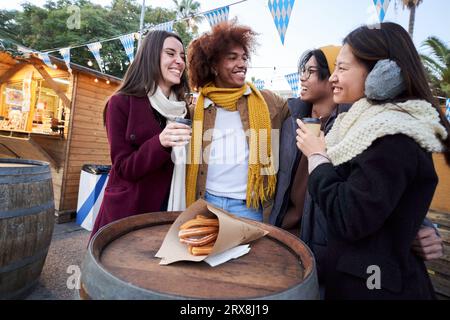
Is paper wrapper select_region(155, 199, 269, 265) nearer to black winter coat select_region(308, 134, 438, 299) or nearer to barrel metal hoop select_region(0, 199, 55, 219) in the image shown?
black winter coat select_region(308, 134, 438, 299)

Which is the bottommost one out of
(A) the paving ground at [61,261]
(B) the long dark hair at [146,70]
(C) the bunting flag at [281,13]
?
(A) the paving ground at [61,261]

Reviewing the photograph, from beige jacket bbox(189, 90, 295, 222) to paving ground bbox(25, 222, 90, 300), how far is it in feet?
3.83

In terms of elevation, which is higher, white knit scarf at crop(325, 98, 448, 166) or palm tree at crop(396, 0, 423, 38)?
palm tree at crop(396, 0, 423, 38)

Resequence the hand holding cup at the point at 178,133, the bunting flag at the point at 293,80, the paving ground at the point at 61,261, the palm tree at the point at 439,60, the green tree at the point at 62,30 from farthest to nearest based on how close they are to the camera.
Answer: the green tree at the point at 62,30 < the palm tree at the point at 439,60 < the bunting flag at the point at 293,80 < the paving ground at the point at 61,261 < the hand holding cup at the point at 178,133

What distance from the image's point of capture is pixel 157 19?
25.3 m

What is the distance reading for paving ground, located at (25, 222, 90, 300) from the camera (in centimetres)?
285

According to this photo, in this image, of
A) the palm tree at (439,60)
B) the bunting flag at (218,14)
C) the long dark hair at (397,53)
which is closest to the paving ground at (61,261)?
the long dark hair at (397,53)

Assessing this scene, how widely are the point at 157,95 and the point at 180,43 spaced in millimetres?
437

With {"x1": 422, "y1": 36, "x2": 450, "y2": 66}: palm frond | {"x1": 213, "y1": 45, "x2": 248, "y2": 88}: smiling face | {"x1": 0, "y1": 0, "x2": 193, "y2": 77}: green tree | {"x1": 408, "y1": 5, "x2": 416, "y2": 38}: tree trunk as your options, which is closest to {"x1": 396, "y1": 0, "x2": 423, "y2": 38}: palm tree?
{"x1": 408, "y1": 5, "x2": 416, "y2": 38}: tree trunk

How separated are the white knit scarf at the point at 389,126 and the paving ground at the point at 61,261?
78.5 inches

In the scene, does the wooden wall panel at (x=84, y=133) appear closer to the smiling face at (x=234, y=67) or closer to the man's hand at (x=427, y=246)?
the smiling face at (x=234, y=67)

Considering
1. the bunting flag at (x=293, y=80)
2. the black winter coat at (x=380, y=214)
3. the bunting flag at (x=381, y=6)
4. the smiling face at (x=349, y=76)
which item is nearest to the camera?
the black winter coat at (x=380, y=214)

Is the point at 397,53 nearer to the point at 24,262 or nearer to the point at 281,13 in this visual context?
the point at 281,13

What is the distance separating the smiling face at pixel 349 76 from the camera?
1147mm
